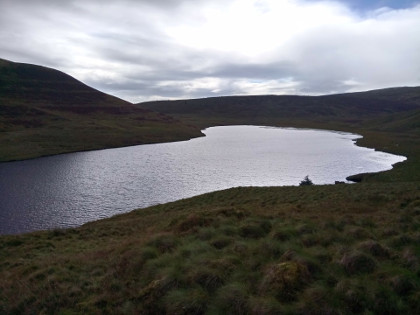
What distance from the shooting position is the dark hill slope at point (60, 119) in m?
86.3

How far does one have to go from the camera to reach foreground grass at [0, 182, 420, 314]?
8.60 m

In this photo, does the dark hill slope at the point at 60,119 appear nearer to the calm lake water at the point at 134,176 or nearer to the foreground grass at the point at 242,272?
the calm lake water at the point at 134,176

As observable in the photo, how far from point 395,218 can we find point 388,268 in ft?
Answer: 21.7

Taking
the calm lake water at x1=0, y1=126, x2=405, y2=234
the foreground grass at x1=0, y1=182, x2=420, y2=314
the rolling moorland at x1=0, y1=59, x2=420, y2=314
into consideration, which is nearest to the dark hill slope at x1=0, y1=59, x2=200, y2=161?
the calm lake water at x1=0, y1=126, x2=405, y2=234

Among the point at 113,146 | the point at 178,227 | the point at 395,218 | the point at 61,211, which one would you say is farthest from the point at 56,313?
the point at 113,146

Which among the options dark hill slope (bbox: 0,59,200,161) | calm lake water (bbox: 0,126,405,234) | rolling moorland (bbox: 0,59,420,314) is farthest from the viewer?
dark hill slope (bbox: 0,59,200,161)

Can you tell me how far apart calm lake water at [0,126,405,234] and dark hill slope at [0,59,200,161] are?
12966 mm

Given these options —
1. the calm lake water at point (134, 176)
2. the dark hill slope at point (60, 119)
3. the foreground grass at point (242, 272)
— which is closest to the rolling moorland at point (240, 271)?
the foreground grass at point (242, 272)

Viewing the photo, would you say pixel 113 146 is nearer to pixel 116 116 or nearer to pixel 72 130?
pixel 72 130

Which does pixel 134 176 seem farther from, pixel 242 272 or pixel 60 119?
pixel 60 119

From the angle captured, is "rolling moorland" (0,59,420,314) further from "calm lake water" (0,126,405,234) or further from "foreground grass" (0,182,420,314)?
"calm lake water" (0,126,405,234)

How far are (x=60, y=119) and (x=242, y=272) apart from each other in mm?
116555

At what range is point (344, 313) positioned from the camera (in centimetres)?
796

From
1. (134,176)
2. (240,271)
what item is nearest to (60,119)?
(134,176)
